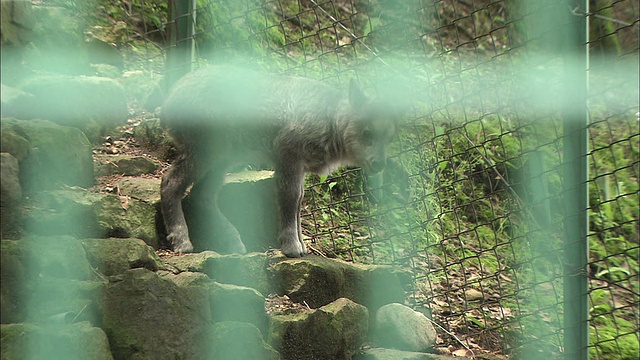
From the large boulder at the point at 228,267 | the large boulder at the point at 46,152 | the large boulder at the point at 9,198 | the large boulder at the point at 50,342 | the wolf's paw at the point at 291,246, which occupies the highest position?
the large boulder at the point at 46,152

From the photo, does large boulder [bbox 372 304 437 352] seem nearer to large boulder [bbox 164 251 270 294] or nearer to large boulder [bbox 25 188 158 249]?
large boulder [bbox 164 251 270 294]

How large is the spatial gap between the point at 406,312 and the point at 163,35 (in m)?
1.72

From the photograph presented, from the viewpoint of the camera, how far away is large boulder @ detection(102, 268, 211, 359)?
2.22 meters

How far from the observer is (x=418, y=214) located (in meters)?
3.46

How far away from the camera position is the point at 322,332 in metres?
2.80

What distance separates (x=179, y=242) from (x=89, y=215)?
0.60 meters

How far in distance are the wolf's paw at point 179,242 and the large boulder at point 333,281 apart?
0.37 m

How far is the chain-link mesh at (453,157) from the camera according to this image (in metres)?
2.90

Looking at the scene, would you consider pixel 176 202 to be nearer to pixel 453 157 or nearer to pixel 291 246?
pixel 291 246

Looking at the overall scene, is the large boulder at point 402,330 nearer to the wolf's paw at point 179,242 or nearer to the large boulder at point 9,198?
the wolf's paw at point 179,242

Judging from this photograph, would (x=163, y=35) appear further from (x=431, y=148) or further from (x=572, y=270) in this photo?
(x=572, y=270)

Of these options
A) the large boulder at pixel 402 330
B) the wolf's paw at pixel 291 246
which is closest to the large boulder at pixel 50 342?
the wolf's paw at pixel 291 246

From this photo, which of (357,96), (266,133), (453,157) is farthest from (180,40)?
(453,157)

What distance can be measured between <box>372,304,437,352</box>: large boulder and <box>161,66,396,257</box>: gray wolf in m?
0.47
